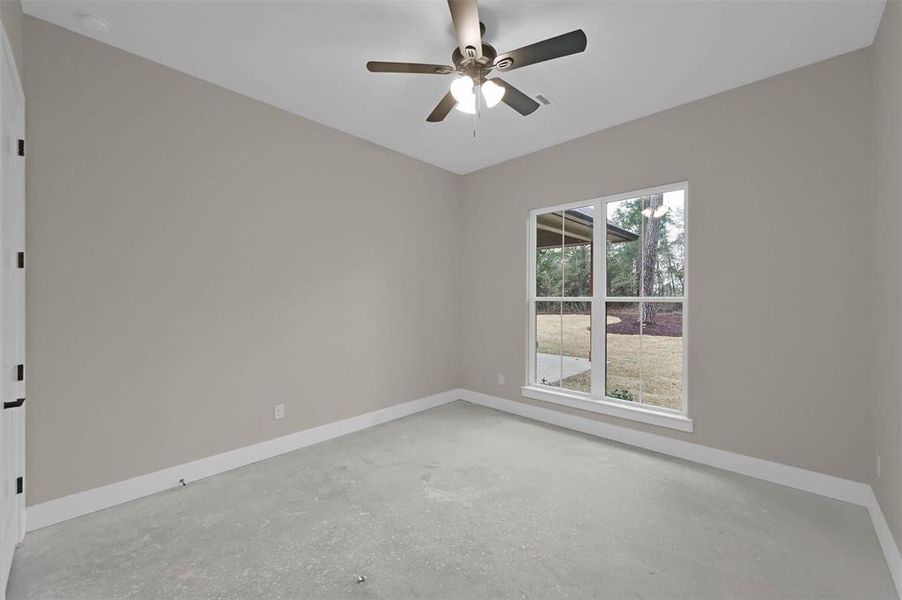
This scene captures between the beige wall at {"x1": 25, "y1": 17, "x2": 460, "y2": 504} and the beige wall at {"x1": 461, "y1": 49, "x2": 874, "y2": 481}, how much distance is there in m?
2.66

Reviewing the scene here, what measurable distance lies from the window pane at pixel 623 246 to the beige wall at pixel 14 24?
411 cm

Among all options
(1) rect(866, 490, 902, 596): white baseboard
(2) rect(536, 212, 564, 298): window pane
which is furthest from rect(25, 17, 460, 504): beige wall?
(1) rect(866, 490, 902, 596): white baseboard

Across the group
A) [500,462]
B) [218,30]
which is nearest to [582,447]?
[500,462]

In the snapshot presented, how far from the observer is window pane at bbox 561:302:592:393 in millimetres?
4016

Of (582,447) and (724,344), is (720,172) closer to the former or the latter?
(724,344)

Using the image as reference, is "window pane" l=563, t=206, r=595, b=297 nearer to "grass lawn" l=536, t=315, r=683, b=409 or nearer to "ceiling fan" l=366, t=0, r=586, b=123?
"grass lawn" l=536, t=315, r=683, b=409

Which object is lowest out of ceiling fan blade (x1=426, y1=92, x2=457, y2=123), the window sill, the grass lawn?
the window sill

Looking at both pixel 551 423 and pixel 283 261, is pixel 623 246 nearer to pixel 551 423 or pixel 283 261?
pixel 551 423

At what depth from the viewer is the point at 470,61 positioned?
88.9 inches

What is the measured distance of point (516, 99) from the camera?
2.54 m

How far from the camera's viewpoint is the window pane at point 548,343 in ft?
14.1

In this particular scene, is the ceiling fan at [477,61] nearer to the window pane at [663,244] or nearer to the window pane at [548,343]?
the window pane at [663,244]

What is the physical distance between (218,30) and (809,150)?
12.9 feet

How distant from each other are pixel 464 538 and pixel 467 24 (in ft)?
8.82
